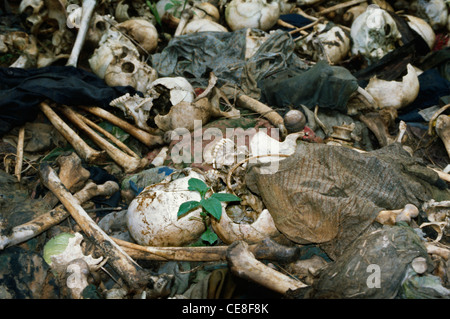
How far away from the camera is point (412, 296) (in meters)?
1.83

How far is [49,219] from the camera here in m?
2.58

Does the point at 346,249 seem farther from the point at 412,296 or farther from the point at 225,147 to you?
the point at 225,147

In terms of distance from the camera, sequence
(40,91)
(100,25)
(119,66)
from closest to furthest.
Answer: (40,91)
(119,66)
(100,25)

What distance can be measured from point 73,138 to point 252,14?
2.86 metres

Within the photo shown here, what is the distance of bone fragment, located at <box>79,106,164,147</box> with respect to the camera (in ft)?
11.6

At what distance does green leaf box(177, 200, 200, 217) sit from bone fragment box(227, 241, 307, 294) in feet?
1.33

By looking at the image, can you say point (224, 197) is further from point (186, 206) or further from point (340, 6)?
point (340, 6)

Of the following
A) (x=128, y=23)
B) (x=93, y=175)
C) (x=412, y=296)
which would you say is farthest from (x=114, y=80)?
(x=412, y=296)

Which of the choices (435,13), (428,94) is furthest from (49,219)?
(435,13)

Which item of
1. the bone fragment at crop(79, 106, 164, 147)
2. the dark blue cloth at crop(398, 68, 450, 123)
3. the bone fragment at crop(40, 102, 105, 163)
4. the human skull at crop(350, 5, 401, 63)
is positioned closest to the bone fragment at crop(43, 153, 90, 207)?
the bone fragment at crop(40, 102, 105, 163)

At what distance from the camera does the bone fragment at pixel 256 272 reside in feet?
6.77

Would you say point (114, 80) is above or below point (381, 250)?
below

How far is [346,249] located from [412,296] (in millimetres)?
496

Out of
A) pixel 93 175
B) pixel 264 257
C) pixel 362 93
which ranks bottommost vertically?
pixel 93 175
